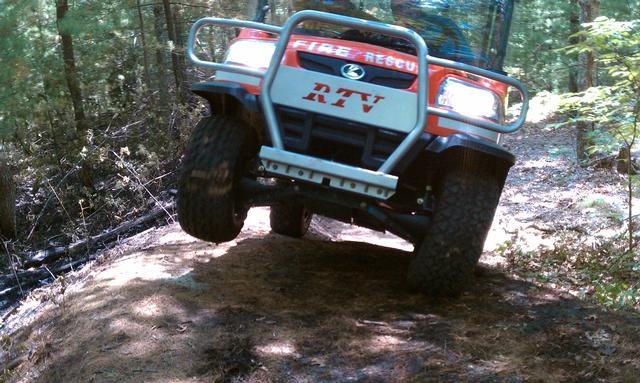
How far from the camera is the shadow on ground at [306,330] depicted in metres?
3.26

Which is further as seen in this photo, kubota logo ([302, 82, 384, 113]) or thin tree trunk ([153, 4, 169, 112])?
thin tree trunk ([153, 4, 169, 112])

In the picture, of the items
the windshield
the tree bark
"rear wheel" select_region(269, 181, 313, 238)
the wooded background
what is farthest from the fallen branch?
the windshield

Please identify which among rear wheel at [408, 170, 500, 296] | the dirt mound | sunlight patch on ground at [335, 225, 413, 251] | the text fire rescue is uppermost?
the text fire rescue

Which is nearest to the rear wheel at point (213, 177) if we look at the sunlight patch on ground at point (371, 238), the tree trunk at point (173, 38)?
the sunlight patch on ground at point (371, 238)

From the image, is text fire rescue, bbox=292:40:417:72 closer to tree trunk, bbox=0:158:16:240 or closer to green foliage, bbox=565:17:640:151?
green foliage, bbox=565:17:640:151

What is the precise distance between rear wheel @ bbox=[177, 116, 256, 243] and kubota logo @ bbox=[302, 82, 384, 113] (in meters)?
0.65

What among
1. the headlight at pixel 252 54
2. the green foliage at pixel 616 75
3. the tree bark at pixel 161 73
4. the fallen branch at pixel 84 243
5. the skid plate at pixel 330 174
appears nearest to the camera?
the skid plate at pixel 330 174

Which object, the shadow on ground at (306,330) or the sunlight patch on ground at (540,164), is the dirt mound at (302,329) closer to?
the shadow on ground at (306,330)

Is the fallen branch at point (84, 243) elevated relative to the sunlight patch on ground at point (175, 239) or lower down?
lower down

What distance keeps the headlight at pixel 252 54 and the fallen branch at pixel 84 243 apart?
4102 mm

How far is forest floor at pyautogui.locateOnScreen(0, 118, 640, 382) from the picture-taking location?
3277mm

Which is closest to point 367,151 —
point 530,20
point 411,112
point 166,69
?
point 411,112

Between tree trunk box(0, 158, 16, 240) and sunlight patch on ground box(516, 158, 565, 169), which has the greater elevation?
sunlight patch on ground box(516, 158, 565, 169)

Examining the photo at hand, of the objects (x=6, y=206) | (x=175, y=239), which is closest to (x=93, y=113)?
(x=6, y=206)
